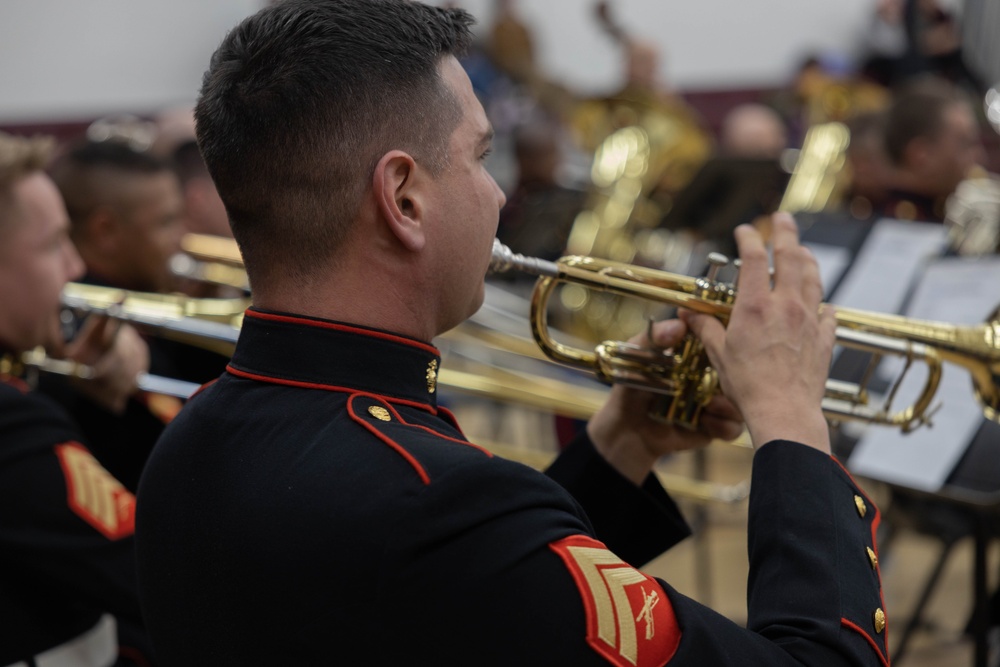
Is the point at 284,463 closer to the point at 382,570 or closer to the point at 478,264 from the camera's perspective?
the point at 382,570

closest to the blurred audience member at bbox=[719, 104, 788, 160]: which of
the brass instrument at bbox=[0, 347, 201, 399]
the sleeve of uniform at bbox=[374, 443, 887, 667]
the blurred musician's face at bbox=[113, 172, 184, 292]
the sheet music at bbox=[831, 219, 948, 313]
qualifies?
the sheet music at bbox=[831, 219, 948, 313]

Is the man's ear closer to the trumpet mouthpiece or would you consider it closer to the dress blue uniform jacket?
the dress blue uniform jacket

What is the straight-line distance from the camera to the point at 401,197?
3.48 ft

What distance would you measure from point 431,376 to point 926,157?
321 centimetres

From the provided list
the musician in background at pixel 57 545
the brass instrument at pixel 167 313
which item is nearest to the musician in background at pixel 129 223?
the brass instrument at pixel 167 313

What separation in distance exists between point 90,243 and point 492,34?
6.08m

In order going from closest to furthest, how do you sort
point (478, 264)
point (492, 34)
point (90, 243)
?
point (478, 264) → point (90, 243) → point (492, 34)

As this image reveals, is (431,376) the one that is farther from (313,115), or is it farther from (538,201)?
(538,201)

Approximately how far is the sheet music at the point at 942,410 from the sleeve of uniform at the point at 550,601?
1.20 metres

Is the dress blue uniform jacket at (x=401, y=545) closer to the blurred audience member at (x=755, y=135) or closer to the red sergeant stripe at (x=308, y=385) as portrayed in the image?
the red sergeant stripe at (x=308, y=385)

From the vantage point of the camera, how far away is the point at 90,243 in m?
2.79

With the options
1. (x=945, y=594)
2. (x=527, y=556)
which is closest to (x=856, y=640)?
(x=527, y=556)

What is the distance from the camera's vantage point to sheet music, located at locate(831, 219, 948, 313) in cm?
242

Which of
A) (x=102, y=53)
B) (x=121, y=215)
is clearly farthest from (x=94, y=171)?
(x=102, y=53)
